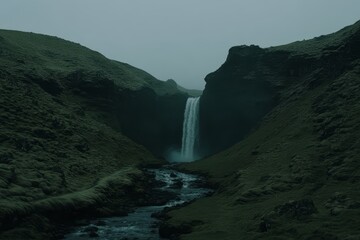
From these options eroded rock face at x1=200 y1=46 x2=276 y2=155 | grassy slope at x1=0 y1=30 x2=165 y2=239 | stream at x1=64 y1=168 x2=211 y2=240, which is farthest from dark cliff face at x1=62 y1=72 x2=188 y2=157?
stream at x1=64 y1=168 x2=211 y2=240

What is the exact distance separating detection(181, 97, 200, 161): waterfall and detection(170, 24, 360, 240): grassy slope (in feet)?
134

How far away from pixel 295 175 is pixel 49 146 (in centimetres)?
5101

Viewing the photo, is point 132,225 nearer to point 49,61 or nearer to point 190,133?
point 190,133

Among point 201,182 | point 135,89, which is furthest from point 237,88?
point 201,182

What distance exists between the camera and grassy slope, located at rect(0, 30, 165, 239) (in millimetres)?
56875

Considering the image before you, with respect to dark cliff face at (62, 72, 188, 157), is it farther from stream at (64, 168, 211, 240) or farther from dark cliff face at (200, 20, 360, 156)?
stream at (64, 168, 211, 240)

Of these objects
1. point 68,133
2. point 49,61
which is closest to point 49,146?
point 68,133

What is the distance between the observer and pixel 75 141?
328 ft

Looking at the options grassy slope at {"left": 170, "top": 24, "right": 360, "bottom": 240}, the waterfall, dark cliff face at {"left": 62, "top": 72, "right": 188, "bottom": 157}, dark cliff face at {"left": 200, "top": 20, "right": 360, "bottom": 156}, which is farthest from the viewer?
the waterfall

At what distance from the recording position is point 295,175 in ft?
203

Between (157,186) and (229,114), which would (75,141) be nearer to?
(157,186)

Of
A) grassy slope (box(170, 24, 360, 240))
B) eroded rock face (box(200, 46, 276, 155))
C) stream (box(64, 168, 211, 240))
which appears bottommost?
stream (box(64, 168, 211, 240))

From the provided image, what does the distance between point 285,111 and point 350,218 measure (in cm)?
7587

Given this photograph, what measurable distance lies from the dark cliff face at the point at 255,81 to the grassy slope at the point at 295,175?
31.8ft
